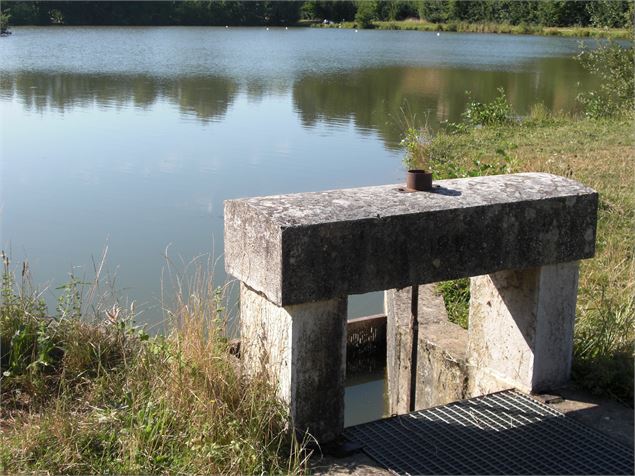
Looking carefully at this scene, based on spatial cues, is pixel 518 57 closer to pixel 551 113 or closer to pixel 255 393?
pixel 551 113

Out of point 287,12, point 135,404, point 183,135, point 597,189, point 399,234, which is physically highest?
point 287,12

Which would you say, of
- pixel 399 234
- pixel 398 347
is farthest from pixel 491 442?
pixel 398 347

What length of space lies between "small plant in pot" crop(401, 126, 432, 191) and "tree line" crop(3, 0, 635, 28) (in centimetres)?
3885

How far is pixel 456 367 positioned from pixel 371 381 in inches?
83.4

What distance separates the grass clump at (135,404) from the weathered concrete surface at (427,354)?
4.84 feet

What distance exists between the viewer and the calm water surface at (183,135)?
944cm

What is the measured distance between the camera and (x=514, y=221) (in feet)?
13.1

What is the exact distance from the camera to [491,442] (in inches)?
155

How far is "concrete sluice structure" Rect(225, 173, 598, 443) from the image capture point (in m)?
3.54

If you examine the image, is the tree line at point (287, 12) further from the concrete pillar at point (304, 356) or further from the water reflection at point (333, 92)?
the concrete pillar at point (304, 356)

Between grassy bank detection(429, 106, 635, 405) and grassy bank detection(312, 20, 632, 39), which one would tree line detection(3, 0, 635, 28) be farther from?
grassy bank detection(429, 106, 635, 405)

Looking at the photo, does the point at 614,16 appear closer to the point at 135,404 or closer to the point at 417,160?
the point at 417,160

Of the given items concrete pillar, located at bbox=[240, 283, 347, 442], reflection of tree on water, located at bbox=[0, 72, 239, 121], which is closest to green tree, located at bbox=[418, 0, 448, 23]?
reflection of tree on water, located at bbox=[0, 72, 239, 121]

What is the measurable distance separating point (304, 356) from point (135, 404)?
2.48 ft
